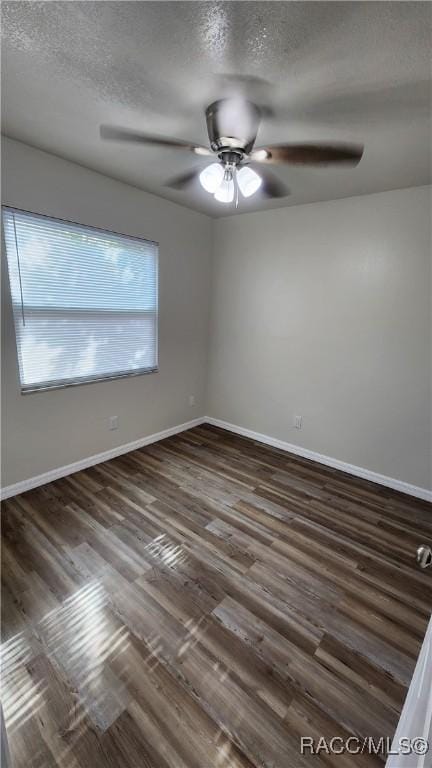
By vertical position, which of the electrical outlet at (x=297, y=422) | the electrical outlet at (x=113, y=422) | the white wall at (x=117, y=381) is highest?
the white wall at (x=117, y=381)

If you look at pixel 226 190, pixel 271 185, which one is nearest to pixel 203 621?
pixel 226 190

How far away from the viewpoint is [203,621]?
1488mm

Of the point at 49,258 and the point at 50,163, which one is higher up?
the point at 50,163

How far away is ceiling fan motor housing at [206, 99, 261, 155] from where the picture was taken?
1446 mm

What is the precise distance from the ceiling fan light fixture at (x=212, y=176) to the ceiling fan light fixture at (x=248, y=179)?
0.10m

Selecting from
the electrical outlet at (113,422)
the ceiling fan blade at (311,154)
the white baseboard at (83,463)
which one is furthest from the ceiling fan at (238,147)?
the white baseboard at (83,463)

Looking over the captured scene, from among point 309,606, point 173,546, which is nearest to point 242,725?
point 309,606

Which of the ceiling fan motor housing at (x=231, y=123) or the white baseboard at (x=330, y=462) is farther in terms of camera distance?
the white baseboard at (x=330, y=462)

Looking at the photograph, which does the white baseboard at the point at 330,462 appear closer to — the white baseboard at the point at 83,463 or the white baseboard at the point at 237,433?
the white baseboard at the point at 237,433

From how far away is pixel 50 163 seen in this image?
7.18ft

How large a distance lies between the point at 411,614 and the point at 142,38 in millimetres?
2772

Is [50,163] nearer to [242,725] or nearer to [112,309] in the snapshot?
[112,309]

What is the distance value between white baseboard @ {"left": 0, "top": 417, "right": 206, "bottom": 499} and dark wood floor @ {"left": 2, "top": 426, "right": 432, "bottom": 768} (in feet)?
0.30

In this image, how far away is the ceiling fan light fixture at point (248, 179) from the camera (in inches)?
62.8
